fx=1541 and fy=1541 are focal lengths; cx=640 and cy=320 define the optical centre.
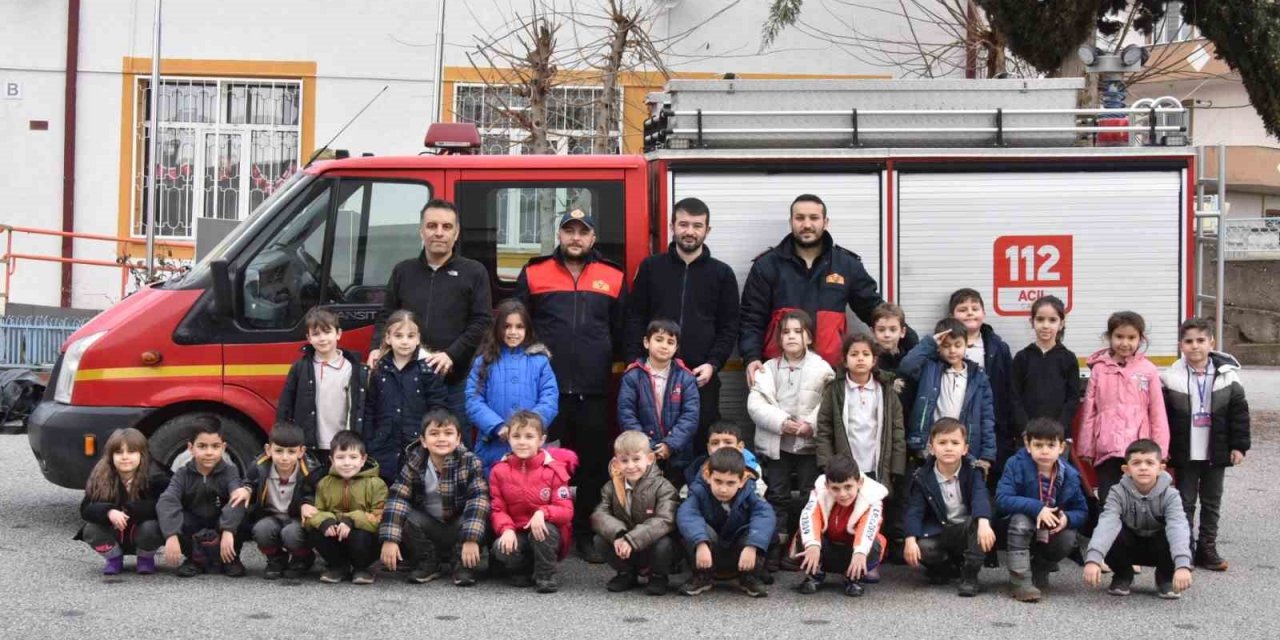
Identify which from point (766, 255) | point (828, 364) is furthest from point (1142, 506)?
point (766, 255)

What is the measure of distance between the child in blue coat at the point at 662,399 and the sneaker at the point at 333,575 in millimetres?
1569

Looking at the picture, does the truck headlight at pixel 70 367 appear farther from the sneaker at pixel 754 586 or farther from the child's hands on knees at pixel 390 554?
the sneaker at pixel 754 586

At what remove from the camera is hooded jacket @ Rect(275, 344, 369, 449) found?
305 inches

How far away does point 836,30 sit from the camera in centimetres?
1906

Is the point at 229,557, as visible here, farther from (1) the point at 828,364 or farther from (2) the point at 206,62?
(2) the point at 206,62

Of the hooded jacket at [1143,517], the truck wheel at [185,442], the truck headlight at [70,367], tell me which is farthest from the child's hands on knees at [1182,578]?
the truck headlight at [70,367]

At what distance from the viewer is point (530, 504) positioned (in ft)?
24.3

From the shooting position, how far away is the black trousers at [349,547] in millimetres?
7328

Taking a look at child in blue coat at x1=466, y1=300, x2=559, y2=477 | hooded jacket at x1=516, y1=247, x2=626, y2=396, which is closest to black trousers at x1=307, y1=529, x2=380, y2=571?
child in blue coat at x1=466, y1=300, x2=559, y2=477

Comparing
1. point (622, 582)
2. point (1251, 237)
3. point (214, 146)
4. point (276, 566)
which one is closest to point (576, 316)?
point (622, 582)

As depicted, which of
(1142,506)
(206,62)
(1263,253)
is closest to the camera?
(1142,506)

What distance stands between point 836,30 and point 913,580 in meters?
12.4

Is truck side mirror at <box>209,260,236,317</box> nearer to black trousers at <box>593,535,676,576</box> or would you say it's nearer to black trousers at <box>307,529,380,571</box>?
black trousers at <box>307,529,380,571</box>

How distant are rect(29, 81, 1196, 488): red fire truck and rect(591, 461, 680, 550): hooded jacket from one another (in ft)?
3.86
